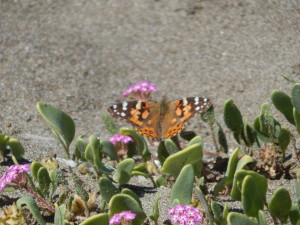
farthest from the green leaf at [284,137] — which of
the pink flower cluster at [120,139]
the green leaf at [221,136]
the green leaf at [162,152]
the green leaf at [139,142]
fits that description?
the pink flower cluster at [120,139]

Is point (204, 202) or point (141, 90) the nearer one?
point (204, 202)

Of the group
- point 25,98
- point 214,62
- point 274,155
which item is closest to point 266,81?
point 214,62

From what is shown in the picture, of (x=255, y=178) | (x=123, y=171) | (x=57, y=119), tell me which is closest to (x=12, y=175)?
(x=57, y=119)

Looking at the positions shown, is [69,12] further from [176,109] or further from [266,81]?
[176,109]

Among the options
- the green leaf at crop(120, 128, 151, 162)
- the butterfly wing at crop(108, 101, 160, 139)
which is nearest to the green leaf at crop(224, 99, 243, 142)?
the butterfly wing at crop(108, 101, 160, 139)

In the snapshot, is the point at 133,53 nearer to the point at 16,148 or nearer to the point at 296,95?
the point at 16,148

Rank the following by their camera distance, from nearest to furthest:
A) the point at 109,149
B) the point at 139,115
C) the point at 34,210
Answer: the point at 34,210 < the point at 109,149 < the point at 139,115

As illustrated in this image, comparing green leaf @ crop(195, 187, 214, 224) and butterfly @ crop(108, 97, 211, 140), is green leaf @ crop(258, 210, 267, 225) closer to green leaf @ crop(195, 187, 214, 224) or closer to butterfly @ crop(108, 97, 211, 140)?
green leaf @ crop(195, 187, 214, 224)
